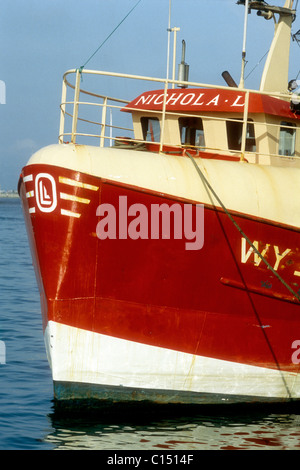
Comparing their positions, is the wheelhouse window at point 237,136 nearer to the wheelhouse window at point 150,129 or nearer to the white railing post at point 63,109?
the wheelhouse window at point 150,129

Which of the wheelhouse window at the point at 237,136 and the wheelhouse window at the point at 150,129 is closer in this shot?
the wheelhouse window at the point at 237,136

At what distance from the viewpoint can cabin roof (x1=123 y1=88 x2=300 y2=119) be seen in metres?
11.3

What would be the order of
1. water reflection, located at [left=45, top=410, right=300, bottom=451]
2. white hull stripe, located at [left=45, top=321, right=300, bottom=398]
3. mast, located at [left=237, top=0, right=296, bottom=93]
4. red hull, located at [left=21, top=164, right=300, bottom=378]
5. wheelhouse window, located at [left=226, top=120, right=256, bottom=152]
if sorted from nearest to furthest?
1. water reflection, located at [left=45, top=410, right=300, bottom=451]
2. red hull, located at [left=21, top=164, right=300, bottom=378]
3. white hull stripe, located at [left=45, top=321, right=300, bottom=398]
4. wheelhouse window, located at [left=226, top=120, right=256, bottom=152]
5. mast, located at [left=237, top=0, right=296, bottom=93]

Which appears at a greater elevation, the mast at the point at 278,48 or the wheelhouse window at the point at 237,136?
the mast at the point at 278,48

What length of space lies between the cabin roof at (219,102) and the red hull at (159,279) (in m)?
2.19

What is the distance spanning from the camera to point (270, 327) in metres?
10.1

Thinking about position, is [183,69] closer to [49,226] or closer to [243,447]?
[49,226]

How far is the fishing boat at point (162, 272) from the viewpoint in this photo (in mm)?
9570

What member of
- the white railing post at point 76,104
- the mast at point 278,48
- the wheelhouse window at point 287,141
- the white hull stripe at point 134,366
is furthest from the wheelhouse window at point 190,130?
the white hull stripe at point 134,366

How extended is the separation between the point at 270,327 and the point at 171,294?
54.2 inches

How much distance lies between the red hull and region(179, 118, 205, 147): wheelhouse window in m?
2.54

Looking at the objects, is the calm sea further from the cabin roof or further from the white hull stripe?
the cabin roof

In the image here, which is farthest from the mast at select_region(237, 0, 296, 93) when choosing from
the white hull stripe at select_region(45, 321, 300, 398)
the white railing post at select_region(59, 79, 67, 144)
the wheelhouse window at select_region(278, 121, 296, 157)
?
the white hull stripe at select_region(45, 321, 300, 398)
